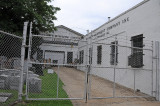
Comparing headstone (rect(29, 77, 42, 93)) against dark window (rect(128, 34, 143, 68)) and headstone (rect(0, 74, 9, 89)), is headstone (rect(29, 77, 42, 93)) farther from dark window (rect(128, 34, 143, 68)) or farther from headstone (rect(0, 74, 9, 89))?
dark window (rect(128, 34, 143, 68))

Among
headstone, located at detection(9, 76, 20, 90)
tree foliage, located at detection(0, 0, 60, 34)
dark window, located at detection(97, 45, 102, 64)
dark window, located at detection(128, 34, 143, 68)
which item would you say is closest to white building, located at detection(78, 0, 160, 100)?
dark window, located at detection(128, 34, 143, 68)

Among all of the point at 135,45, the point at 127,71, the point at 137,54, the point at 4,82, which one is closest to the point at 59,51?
the point at 127,71

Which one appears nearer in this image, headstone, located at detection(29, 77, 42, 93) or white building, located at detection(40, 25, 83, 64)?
headstone, located at detection(29, 77, 42, 93)

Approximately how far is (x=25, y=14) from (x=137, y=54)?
36.5 ft

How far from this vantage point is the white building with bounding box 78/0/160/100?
10211 mm

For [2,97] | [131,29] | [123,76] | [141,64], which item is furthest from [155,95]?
[2,97]

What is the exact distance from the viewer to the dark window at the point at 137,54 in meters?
11.3

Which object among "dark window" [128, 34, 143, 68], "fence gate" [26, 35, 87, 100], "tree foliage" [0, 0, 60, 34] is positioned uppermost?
"tree foliage" [0, 0, 60, 34]

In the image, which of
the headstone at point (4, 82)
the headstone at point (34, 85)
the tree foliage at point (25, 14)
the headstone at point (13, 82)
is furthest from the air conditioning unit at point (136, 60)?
the tree foliage at point (25, 14)

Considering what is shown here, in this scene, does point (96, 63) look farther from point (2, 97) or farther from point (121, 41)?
point (2, 97)

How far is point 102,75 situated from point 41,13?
28.2 ft

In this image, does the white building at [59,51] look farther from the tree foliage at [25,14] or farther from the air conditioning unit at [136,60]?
the air conditioning unit at [136,60]

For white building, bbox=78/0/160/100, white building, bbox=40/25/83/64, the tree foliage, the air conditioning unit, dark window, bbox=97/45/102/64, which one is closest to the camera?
white building, bbox=78/0/160/100

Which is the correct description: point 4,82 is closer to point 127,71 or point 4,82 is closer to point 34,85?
point 34,85
